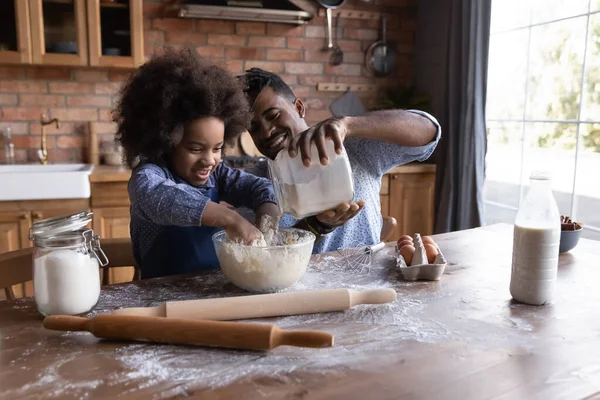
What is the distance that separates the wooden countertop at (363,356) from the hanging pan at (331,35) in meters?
2.51

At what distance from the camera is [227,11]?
2.77 meters

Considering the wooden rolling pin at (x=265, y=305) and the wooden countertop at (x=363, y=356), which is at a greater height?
the wooden rolling pin at (x=265, y=305)

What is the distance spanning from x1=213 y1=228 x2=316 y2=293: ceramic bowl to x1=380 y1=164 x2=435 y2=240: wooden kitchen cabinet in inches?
80.2

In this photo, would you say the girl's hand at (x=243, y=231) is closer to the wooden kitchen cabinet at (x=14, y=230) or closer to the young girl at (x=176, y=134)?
the young girl at (x=176, y=134)

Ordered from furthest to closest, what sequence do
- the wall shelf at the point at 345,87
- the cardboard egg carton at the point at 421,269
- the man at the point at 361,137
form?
1. the wall shelf at the point at 345,87
2. the man at the point at 361,137
3. the cardboard egg carton at the point at 421,269

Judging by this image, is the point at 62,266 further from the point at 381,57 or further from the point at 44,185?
the point at 381,57

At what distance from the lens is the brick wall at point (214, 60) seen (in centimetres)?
273

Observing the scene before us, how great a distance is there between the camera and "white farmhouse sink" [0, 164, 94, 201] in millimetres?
2240

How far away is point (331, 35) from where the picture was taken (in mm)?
3209

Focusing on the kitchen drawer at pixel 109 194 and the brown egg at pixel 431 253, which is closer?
the brown egg at pixel 431 253

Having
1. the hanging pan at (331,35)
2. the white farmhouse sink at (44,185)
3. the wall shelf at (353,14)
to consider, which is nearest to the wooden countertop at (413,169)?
the hanging pan at (331,35)

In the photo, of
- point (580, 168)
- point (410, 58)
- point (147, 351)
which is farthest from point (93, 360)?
point (410, 58)

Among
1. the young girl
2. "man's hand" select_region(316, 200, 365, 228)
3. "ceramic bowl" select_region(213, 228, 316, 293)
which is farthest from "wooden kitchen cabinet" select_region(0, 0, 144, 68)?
"ceramic bowl" select_region(213, 228, 316, 293)

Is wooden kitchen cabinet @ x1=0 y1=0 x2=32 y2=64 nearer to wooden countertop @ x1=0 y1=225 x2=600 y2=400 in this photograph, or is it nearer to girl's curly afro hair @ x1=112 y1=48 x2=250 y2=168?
girl's curly afro hair @ x1=112 y1=48 x2=250 y2=168
